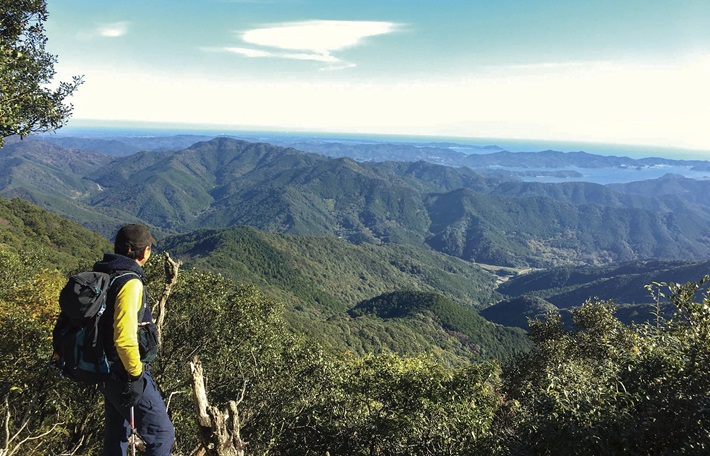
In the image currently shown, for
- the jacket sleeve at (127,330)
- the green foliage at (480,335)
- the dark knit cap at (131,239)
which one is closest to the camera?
the jacket sleeve at (127,330)

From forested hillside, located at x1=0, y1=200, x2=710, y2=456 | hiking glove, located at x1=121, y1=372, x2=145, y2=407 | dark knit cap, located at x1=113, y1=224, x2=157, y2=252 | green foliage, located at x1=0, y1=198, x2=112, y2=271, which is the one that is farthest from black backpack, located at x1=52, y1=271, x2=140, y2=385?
green foliage, located at x1=0, y1=198, x2=112, y2=271

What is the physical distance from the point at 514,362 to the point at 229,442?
35.9 m

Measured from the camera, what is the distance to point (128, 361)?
5.21 meters

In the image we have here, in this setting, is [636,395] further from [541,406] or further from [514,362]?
[514,362]

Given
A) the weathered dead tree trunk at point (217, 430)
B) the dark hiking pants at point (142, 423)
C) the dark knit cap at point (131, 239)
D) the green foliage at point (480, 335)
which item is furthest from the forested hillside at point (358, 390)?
the green foliage at point (480, 335)

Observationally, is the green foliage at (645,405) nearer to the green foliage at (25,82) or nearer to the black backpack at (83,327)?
the black backpack at (83,327)

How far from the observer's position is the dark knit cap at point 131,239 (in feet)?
19.5

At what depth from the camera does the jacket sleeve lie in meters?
5.18

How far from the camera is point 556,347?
2742 centimetres

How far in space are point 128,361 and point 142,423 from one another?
139 centimetres

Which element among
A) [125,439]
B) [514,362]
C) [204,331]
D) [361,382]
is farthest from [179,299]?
[514,362]

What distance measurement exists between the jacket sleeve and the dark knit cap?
35.0 inches

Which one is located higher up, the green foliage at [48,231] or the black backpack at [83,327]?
the black backpack at [83,327]

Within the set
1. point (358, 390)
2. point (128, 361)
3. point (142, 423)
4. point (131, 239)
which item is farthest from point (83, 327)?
point (358, 390)
